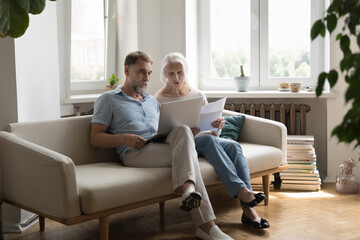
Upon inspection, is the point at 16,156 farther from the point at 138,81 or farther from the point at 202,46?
the point at 202,46

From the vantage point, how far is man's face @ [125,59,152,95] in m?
3.40

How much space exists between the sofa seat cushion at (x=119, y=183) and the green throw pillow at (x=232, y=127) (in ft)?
1.98

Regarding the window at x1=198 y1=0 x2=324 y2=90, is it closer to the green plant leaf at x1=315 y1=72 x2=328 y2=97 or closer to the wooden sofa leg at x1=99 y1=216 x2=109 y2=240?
the wooden sofa leg at x1=99 y1=216 x2=109 y2=240

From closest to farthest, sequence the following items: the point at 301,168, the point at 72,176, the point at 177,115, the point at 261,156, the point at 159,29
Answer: the point at 72,176
the point at 177,115
the point at 261,156
the point at 301,168
the point at 159,29

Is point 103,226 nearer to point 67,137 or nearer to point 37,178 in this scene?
point 37,178

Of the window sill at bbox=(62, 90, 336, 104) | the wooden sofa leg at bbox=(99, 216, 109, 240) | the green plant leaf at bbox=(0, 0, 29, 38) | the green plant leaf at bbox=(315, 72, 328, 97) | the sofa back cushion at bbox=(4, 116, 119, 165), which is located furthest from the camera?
the window sill at bbox=(62, 90, 336, 104)

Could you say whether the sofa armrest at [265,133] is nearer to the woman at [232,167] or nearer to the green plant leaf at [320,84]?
the woman at [232,167]

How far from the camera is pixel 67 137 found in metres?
3.25

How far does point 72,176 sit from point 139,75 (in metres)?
1.00

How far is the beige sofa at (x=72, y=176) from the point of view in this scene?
2.65 metres

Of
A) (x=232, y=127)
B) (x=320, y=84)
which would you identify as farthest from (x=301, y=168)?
(x=320, y=84)

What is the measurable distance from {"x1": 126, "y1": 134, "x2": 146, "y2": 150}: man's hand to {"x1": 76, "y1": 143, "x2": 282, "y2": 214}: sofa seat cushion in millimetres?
145

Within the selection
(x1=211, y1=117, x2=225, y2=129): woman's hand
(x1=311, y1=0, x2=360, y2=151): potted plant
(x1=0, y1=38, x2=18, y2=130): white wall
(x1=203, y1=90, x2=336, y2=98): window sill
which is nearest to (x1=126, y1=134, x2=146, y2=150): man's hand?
(x1=211, y1=117, x2=225, y2=129): woman's hand

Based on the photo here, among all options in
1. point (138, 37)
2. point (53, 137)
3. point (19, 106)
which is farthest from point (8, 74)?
point (138, 37)
